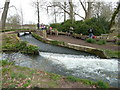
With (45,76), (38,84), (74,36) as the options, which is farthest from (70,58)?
(74,36)

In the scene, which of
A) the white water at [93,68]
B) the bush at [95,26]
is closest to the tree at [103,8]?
the bush at [95,26]

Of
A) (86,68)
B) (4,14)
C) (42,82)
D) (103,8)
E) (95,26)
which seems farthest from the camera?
(103,8)

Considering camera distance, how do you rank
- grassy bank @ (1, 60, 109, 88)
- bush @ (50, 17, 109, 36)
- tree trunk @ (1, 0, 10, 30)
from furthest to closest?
bush @ (50, 17, 109, 36) → tree trunk @ (1, 0, 10, 30) → grassy bank @ (1, 60, 109, 88)

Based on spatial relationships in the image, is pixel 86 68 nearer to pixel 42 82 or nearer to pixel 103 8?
pixel 42 82

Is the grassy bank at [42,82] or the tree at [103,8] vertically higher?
the tree at [103,8]

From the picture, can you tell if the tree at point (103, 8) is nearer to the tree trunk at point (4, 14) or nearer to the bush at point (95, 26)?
the bush at point (95, 26)

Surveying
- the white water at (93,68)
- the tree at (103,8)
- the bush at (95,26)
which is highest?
the tree at (103,8)

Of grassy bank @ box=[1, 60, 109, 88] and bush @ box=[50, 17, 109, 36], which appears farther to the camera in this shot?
bush @ box=[50, 17, 109, 36]

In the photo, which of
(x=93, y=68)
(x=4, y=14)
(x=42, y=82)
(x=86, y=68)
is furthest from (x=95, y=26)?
(x=42, y=82)

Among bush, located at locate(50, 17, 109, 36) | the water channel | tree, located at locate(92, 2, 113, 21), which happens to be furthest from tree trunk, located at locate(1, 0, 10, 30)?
tree, located at locate(92, 2, 113, 21)

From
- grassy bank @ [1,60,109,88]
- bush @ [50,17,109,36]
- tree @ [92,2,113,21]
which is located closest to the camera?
grassy bank @ [1,60,109,88]

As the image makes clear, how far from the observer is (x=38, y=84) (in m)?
3.79

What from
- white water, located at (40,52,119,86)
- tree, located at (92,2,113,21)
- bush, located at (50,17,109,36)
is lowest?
white water, located at (40,52,119,86)

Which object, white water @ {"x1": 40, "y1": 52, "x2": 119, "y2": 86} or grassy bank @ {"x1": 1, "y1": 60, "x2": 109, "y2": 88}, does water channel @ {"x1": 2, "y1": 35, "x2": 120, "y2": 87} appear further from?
grassy bank @ {"x1": 1, "y1": 60, "x2": 109, "y2": 88}
